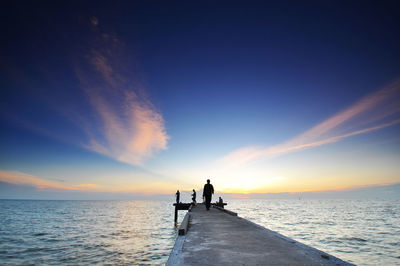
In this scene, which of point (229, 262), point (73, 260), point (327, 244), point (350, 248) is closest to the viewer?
point (229, 262)

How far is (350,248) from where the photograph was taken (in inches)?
582

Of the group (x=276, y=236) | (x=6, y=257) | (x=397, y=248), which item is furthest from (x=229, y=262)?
(x=397, y=248)

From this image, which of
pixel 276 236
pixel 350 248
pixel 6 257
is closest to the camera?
pixel 276 236

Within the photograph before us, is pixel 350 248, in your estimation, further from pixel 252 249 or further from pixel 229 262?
pixel 229 262

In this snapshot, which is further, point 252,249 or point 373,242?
point 373,242

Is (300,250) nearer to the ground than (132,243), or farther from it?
farther from it

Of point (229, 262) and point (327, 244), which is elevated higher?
point (229, 262)

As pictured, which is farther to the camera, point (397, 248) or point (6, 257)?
point (397, 248)

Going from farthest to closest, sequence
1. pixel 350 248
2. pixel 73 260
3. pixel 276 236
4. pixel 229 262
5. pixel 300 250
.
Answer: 1. pixel 350 248
2. pixel 73 260
3. pixel 276 236
4. pixel 300 250
5. pixel 229 262

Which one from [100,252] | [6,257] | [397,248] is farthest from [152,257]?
[397,248]

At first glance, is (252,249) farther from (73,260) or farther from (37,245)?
(37,245)

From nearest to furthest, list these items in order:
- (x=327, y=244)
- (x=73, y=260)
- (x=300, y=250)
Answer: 1. (x=300, y=250)
2. (x=73, y=260)
3. (x=327, y=244)

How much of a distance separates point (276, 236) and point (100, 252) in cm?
1278

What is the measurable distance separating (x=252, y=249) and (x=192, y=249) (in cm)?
129
